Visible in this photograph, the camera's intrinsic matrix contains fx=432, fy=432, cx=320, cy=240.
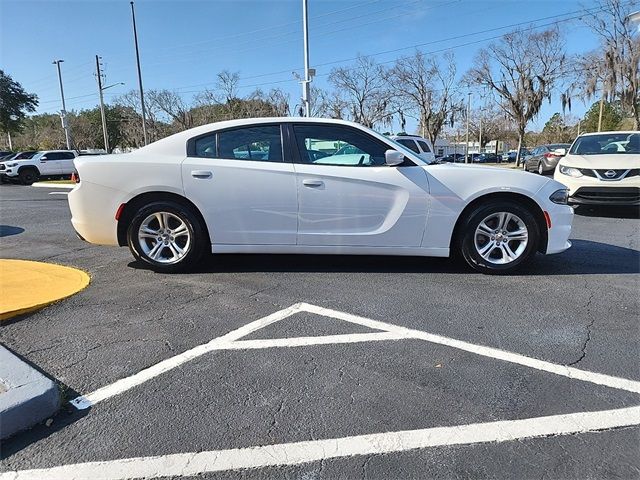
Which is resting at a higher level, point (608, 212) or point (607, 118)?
point (607, 118)

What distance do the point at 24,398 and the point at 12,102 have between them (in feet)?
168

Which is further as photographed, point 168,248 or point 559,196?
point 168,248

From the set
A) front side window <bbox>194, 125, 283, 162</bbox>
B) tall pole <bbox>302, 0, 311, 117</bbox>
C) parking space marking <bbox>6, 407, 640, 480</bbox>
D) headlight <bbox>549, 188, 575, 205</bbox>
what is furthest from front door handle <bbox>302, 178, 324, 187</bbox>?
Result: tall pole <bbox>302, 0, 311, 117</bbox>

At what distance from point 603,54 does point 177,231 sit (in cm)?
3327

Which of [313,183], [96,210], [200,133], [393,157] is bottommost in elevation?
[96,210]

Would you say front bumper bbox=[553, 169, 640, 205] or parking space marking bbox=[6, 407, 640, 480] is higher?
front bumper bbox=[553, 169, 640, 205]

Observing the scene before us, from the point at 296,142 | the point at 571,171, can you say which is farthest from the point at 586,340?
the point at 571,171

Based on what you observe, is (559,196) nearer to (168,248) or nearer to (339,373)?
(339,373)

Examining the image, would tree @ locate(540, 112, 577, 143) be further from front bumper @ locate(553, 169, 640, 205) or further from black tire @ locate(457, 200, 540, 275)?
black tire @ locate(457, 200, 540, 275)

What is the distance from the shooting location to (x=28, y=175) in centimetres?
2330

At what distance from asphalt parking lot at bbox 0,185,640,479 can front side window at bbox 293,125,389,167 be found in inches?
46.6

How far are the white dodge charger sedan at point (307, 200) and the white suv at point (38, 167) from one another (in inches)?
869

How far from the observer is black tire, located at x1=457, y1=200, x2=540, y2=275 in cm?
435

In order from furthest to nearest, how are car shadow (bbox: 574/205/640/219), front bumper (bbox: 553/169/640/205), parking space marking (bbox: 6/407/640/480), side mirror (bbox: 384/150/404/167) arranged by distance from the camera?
car shadow (bbox: 574/205/640/219) → front bumper (bbox: 553/169/640/205) → side mirror (bbox: 384/150/404/167) → parking space marking (bbox: 6/407/640/480)
